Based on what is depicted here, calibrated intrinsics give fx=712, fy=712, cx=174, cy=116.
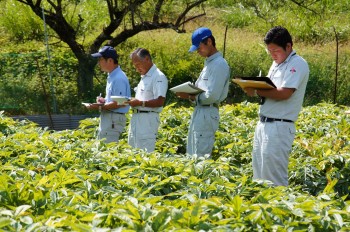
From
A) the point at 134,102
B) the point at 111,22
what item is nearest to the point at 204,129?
the point at 134,102

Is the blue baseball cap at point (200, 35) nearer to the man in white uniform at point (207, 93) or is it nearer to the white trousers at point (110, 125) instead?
the man in white uniform at point (207, 93)

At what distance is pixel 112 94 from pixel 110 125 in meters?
0.31

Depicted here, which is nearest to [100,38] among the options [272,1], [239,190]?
[272,1]

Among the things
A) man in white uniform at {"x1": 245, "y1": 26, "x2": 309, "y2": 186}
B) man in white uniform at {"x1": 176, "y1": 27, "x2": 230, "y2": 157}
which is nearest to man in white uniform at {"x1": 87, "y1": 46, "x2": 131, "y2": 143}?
man in white uniform at {"x1": 176, "y1": 27, "x2": 230, "y2": 157}

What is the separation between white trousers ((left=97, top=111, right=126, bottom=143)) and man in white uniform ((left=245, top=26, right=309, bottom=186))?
6.48 ft

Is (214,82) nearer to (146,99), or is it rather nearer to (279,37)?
(146,99)

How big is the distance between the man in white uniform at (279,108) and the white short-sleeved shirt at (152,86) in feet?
4.43

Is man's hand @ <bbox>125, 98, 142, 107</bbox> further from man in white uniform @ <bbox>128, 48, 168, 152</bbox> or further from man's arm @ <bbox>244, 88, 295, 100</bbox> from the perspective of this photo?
man's arm @ <bbox>244, 88, 295, 100</bbox>

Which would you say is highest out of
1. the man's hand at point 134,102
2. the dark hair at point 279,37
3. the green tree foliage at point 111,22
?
the green tree foliage at point 111,22

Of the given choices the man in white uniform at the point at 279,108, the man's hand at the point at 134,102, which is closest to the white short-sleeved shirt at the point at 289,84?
the man in white uniform at the point at 279,108

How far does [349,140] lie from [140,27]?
672 cm

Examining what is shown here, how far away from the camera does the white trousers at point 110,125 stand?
7141 mm

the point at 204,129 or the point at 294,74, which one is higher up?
the point at 294,74

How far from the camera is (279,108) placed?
554cm
